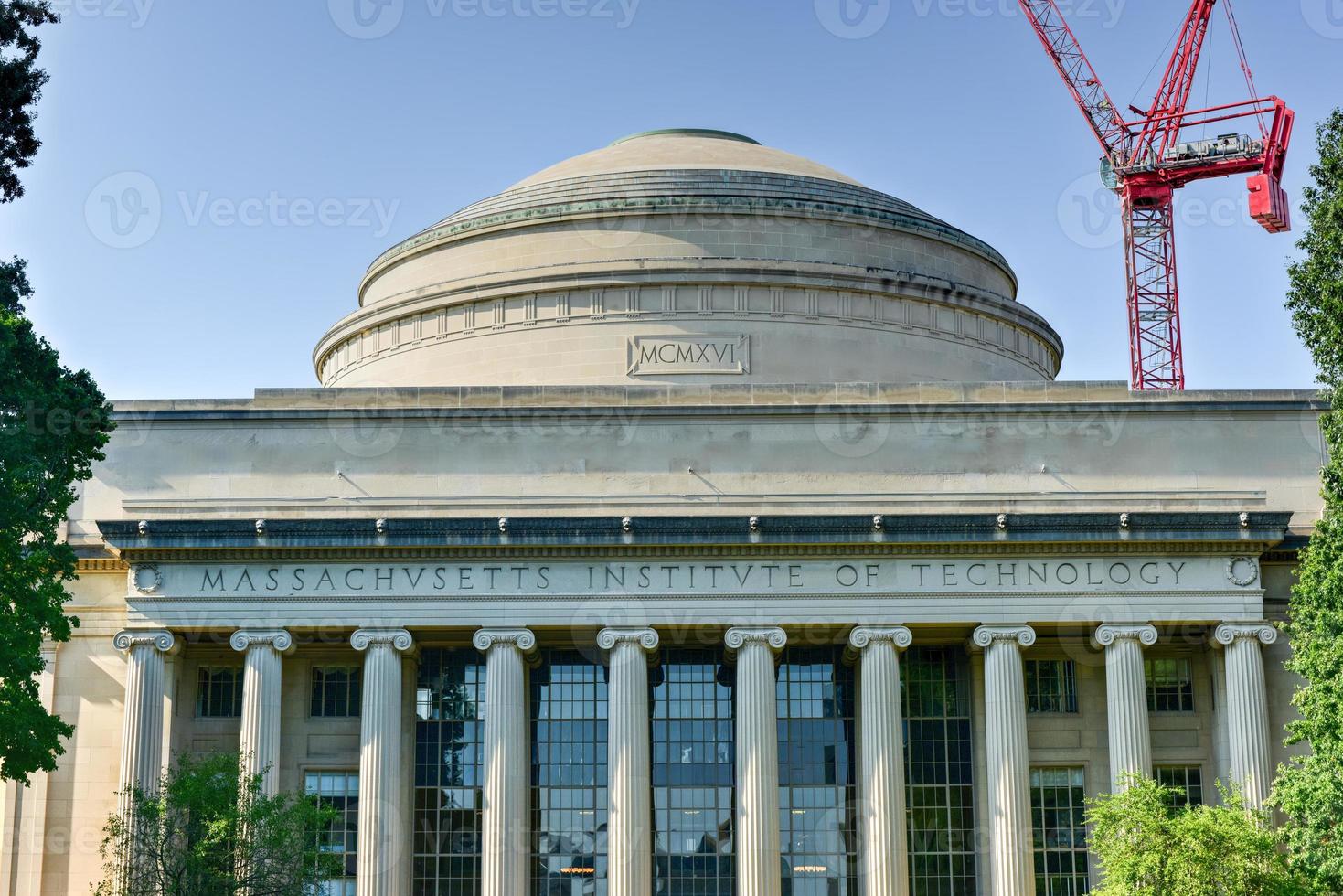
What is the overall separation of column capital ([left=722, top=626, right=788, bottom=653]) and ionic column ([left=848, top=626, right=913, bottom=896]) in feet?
5.83

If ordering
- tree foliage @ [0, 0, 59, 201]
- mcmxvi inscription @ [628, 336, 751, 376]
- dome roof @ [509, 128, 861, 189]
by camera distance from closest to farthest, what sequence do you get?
tree foliage @ [0, 0, 59, 201] < mcmxvi inscription @ [628, 336, 751, 376] < dome roof @ [509, 128, 861, 189]

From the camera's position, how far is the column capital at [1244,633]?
4669 centimetres

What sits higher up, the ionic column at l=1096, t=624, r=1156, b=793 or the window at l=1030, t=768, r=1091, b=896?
the ionic column at l=1096, t=624, r=1156, b=793

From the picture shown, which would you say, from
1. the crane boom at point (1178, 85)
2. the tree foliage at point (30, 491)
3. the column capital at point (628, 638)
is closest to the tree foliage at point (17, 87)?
the tree foliage at point (30, 491)

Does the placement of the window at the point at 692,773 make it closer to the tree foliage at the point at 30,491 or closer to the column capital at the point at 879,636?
the column capital at the point at 879,636

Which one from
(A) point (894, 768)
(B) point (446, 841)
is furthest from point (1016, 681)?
(B) point (446, 841)

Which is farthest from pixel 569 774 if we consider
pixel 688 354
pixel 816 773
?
pixel 688 354

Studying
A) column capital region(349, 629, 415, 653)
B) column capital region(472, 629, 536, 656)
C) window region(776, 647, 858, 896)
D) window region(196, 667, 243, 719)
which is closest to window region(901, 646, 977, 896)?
window region(776, 647, 858, 896)

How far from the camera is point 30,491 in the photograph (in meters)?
38.4

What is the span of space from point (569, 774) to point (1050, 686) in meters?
12.3

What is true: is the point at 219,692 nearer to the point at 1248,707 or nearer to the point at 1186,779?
the point at 1186,779

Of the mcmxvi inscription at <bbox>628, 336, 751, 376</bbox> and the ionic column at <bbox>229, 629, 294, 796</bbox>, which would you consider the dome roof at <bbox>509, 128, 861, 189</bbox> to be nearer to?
the mcmxvi inscription at <bbox>628, 336, 751, 376</bbox>

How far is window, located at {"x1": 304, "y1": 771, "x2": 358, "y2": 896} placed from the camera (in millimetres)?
47312

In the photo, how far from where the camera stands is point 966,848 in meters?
47.7
